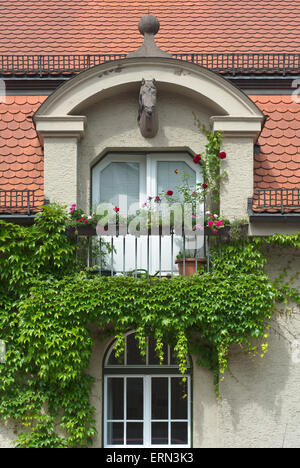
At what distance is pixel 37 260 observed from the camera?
39.8ft

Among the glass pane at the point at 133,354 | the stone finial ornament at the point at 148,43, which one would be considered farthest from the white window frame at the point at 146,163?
the glass pane at the point at 133,354

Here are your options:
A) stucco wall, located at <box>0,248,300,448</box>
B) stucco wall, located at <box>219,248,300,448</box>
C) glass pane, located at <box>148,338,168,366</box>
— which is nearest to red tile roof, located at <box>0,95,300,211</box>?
stucco wall, located at <box>0,248,300,448</box>

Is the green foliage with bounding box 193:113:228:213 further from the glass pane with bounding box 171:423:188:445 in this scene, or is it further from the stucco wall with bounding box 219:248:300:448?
Result: the glass pane with bounding box 171:423:188:445

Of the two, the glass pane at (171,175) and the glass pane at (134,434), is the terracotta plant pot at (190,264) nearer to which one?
the glass pane at (171,175)

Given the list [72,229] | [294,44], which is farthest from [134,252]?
[294,44]

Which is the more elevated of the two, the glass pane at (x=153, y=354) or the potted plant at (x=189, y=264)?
the potted plant at (x=189, y=264)

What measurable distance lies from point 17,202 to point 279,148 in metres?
4.14

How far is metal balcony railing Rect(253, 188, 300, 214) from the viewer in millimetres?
12172

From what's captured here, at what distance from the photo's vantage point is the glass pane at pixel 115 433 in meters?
12.3

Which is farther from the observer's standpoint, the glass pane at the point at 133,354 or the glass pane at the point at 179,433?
the glass pane at the point at 133,354

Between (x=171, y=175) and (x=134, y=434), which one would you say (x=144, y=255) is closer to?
(x=171, y=175)

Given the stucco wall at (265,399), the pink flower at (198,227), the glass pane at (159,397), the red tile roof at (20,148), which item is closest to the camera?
the stucco wall at (265,399)

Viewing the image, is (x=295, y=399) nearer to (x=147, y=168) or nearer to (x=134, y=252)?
(x=134, y=252)

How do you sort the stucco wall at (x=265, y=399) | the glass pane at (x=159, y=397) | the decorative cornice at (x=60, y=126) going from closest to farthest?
1. the stucco wall at (x=265, y=399)
2. the glass pane at (x=159, y=397)
3. the decorative cornice at (x=60, y=126)
